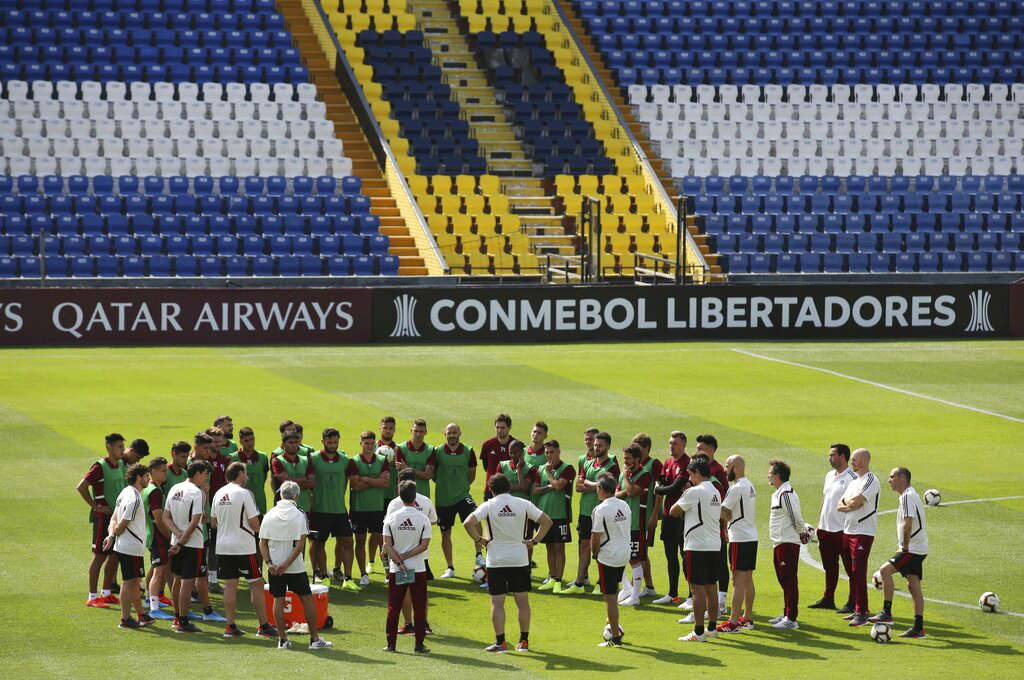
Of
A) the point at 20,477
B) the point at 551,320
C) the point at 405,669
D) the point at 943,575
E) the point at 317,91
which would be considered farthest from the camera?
the point at 317,91

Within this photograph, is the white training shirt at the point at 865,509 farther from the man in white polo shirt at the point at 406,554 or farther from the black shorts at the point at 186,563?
the black shorts at the point at 186,563

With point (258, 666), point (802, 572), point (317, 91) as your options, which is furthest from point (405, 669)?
point (317, 91)

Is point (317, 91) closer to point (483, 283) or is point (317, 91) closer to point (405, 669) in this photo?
point (483, 283)

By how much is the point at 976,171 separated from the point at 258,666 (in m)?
42.4

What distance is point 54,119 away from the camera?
46.2 m

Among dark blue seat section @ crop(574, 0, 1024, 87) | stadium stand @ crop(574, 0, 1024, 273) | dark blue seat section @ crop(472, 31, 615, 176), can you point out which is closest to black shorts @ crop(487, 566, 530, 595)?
stadium stand @ crop(574, 0, 1024, 273)

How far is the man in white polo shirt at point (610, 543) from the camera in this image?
579 inches

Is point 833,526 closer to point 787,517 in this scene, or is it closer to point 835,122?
point 787,517

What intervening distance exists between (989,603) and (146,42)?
130 feet

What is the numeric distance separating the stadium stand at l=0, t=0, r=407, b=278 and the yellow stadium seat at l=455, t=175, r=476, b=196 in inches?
128

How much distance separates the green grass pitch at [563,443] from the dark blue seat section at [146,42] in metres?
14.1

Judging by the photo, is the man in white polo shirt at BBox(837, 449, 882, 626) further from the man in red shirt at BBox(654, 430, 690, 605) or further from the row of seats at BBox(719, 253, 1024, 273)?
the row of seats at BBox(719, 253, 1024, 273)

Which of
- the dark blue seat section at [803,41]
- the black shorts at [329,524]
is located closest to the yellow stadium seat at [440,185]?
the dark blue seat section at [803,41]

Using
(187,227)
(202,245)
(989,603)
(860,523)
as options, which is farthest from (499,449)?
(187,227)
